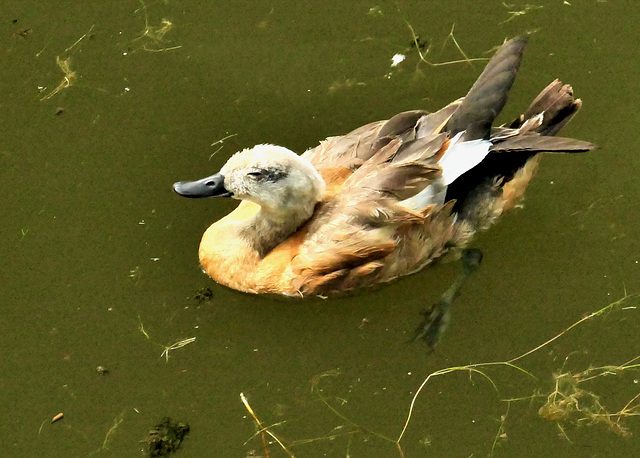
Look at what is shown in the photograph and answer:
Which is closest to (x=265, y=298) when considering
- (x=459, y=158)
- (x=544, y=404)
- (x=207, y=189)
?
(x=207, y=189)

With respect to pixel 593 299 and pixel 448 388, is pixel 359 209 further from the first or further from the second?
pixel 593 299

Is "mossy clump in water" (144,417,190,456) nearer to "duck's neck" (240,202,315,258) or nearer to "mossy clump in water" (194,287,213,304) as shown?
"mossy clump in water" (194,287,213,304)

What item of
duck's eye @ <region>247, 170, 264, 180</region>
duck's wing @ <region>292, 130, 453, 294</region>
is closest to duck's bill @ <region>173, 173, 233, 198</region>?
duck's eye @ <region>247, 170, 264, 180</region>

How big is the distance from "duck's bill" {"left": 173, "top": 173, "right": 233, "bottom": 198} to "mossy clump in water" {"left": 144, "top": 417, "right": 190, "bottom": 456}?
4.72ft

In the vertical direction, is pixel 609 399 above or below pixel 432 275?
below

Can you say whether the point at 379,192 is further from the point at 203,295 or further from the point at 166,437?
the point at 166,437

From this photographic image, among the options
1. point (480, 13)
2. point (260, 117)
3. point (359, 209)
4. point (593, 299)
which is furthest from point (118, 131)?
point (593, 299)

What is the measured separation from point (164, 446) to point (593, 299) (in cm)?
296

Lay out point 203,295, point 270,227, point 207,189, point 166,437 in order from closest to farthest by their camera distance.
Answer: point 166,437 → point 207,189 → point 270,227 → point 203,295

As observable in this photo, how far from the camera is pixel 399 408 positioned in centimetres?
523

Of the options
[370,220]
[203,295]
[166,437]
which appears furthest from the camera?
[203,295]

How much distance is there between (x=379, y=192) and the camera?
5289 mm

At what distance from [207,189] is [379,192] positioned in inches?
43.7

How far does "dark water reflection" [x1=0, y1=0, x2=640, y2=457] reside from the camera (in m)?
5.22
